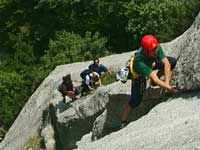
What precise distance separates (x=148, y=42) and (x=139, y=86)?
155cm

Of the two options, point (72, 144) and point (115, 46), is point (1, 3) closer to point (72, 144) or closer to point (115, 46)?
point (115, 46)

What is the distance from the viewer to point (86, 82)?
21047mm

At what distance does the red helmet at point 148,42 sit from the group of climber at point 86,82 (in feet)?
28.0

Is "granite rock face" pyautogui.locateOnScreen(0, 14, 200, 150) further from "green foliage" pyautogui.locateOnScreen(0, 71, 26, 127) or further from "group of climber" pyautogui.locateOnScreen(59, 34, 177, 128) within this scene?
"green foliage" pyautogui.locateOnScreen(0, 71, 26, 127)

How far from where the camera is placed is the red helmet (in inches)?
487

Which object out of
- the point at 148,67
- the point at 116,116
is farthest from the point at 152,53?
the point at 116,116

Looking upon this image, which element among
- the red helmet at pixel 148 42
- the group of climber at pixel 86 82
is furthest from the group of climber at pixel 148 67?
the group of climber at pixel 86 82

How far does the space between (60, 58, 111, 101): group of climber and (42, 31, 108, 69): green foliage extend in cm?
1854

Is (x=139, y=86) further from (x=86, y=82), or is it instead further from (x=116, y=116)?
(x=86, y=82)

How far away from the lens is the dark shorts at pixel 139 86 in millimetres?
13594

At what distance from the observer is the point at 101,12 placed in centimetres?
4878

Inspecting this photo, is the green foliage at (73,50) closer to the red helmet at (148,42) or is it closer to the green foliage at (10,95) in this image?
the green foliage at (10,95)

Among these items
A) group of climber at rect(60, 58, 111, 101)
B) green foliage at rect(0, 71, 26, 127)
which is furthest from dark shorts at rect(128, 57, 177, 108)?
green foliage at rect(0, 71, 26, 127)

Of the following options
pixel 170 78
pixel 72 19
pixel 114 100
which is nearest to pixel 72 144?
pixel 114 100
